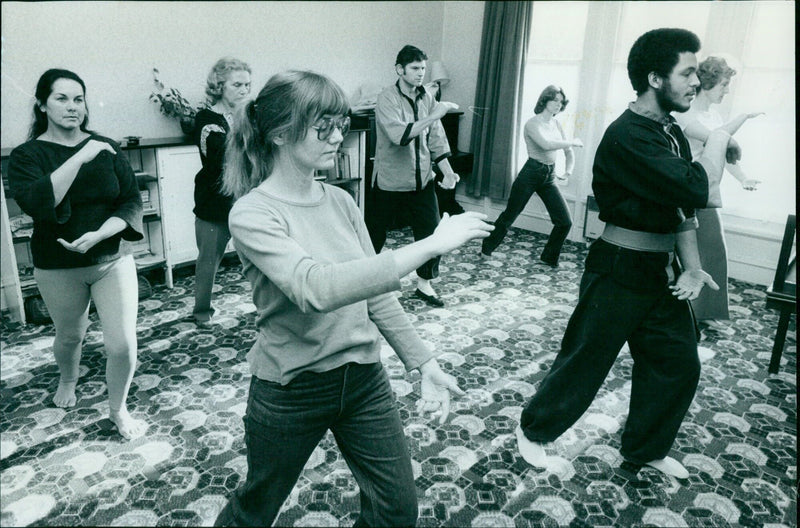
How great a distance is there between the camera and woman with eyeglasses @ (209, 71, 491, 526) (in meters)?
0.94

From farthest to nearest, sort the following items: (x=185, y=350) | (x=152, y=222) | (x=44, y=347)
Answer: (x=152, y=222) → (x=185, y=350) → (x=44, y=347)

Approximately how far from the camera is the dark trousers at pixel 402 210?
10.0 feet

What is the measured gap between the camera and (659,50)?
139cm

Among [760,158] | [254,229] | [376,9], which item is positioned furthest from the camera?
[760,158]

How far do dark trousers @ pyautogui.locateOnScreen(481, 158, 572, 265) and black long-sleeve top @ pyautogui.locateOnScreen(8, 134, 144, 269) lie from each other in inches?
92.2

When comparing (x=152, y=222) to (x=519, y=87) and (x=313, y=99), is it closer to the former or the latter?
(x=519, y=87)

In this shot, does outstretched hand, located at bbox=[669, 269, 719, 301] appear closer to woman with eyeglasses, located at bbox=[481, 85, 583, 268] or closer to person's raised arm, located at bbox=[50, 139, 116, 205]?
person's raised arm, located at bbox=[50, 139, 116, 205]

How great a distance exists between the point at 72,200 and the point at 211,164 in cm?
87

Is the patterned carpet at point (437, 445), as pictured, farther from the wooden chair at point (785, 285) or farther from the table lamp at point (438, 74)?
the table lamp at point (438, 74)

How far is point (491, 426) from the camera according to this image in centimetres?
208

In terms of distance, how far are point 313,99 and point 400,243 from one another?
10.4 ft

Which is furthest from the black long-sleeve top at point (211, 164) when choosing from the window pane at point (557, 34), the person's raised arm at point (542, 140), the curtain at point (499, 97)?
the window pane at point (557, 34)

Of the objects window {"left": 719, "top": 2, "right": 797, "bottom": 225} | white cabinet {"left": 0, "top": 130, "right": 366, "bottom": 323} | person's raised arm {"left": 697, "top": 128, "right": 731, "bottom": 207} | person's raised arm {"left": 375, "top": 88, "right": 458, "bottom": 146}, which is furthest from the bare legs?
window {"left": 719, "top": 2, "right": 797, "bottom": 225}

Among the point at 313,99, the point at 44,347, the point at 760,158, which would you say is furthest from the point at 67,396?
the point at 760,158
